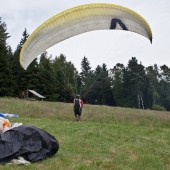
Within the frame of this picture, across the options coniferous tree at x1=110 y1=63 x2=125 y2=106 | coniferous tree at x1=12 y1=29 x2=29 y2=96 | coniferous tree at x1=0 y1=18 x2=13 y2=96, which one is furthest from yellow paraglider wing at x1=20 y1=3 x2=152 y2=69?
coniferous tree at x1=110 y1=63 x2=125 y2=106

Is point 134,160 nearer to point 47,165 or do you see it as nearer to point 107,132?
point 47,165

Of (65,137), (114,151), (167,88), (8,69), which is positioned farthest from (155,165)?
(167,88)

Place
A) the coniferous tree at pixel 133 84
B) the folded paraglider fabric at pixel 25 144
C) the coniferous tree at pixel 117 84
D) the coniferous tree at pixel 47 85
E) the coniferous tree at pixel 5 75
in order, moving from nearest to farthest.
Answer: the folded paraglider fabric at pixel 25 144 < the coniferous tree at pixel 5 75 < the coniferous tree at pixel 47 85 < the coniferous tree at pixel 133 84 < the coniferous tree at pixel 117 84

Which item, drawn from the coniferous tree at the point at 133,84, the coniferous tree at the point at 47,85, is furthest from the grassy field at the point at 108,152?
the coniferous tree at the point at 133,84

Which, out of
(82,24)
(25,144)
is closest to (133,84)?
(82,24)

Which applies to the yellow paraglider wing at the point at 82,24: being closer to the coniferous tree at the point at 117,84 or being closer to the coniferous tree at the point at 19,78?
the coniferous tree at the point at 19,78

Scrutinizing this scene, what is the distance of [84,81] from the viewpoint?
6212 centimetres

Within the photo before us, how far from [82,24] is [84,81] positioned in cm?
5007

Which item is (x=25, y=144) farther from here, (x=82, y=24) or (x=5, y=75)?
(x=5, y=75)

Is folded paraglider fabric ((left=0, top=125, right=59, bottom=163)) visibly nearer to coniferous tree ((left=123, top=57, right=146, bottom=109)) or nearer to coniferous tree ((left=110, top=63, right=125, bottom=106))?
coniferous tree ((left=123, top=57, right=146, bottom=109))

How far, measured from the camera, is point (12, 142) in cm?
675

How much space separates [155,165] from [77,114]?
11608 millimetres

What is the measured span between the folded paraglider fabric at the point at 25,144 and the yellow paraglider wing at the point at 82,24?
16.1 ft

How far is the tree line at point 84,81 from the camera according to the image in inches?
1708
